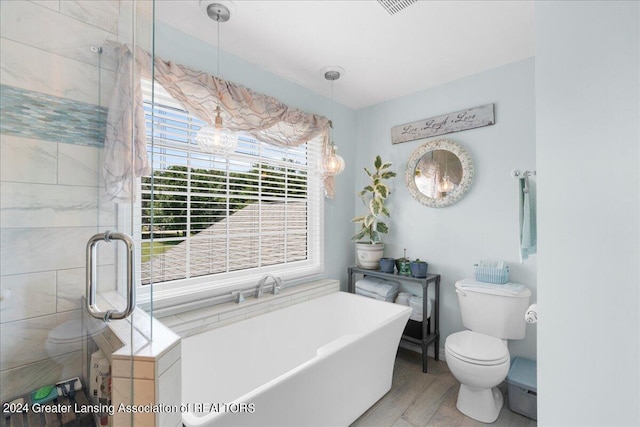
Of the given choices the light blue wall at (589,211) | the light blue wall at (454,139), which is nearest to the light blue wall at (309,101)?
the light blue wall at (454,139)

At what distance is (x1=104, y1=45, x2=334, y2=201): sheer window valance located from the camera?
111 cm

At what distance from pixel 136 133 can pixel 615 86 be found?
184 centimetres

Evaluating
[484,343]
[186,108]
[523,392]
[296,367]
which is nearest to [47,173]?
[186,108]

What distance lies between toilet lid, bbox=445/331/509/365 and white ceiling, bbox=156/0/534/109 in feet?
7.06

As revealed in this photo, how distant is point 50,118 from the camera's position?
1.03m

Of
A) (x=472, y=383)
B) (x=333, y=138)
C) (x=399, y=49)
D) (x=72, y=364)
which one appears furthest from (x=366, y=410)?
(x=399, y=49)

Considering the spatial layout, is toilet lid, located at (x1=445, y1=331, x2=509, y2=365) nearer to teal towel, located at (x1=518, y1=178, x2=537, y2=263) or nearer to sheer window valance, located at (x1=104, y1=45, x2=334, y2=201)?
teal towel, located at (x1=518, y1=178, x2=537, y2=263)

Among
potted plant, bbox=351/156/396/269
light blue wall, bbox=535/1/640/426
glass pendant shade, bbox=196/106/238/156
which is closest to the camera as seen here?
light blue wall, bbox=535/1/640/426

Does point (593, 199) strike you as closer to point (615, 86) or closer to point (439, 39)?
point (615, 86)

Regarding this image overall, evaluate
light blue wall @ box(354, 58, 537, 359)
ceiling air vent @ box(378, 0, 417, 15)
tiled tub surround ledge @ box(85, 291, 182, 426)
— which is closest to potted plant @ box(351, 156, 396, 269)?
light blue wall @ box(354, 58, 537, 359)

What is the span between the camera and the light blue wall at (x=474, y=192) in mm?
2299

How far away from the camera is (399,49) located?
84.2 inches

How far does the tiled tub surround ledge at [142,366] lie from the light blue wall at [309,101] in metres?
1.67

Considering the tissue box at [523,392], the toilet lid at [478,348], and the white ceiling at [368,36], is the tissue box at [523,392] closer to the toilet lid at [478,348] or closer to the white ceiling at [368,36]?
the toilet lid at [478,348]
